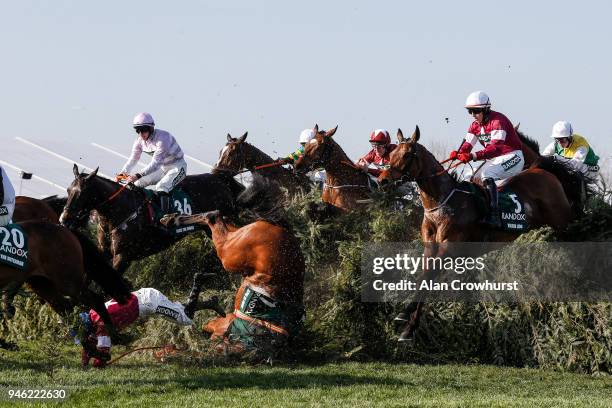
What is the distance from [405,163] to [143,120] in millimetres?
3797

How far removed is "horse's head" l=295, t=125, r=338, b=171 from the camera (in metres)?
12.1

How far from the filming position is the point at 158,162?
41.0 feet

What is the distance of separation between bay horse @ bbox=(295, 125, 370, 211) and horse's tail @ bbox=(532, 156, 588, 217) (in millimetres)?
2108

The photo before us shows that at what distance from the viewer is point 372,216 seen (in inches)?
421

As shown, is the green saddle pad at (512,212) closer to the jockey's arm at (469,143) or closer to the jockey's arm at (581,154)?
the jockey's arm at (469,143)

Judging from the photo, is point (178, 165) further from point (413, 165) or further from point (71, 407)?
point (71, 407)

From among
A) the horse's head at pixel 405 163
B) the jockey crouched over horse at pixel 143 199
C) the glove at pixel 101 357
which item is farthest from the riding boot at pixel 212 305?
the horse's head at pixel 405 163

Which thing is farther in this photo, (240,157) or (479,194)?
(240,157)

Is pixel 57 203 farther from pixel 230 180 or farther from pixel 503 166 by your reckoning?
pixel 503 166

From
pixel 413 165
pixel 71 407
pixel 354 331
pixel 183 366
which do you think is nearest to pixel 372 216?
pixel 413 165

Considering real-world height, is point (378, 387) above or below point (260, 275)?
below

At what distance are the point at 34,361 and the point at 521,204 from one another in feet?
17.8

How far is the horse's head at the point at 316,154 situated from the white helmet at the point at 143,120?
1939 mm

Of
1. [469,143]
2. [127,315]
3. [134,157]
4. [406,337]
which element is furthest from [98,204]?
[469,143]
